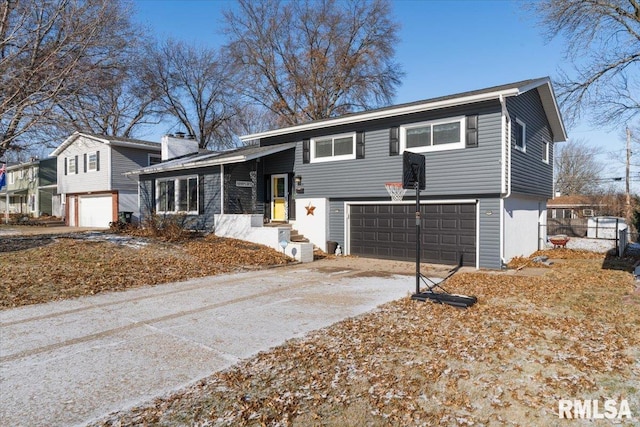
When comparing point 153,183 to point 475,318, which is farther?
point 153,183

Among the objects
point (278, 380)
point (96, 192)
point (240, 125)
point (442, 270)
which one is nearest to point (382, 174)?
point (442, 270)

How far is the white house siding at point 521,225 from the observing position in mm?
12273

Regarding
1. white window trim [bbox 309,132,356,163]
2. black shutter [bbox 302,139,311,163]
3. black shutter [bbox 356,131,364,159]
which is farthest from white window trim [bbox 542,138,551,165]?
black shutter [bbox 302,139,311,163]

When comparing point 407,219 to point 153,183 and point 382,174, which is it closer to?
point 382,174

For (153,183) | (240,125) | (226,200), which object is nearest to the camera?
(226,200)

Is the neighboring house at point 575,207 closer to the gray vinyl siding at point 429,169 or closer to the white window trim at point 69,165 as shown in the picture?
the gray vinyl siding at point 429,169

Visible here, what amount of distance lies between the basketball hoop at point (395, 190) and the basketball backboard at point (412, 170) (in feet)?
18.6

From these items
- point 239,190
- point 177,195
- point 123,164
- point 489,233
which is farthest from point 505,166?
point 123,164

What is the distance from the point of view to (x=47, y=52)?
10.5 m

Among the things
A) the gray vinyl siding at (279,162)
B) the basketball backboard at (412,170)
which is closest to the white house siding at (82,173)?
the gray vinyl siding at (279,162)

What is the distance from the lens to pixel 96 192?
25344mm

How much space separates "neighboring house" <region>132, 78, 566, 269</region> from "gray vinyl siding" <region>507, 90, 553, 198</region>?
→ 0.04m

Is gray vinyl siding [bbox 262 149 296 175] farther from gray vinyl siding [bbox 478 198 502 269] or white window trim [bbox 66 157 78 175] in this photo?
white window trim [bbox 66 157 78 175]

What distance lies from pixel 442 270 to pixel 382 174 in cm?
387
